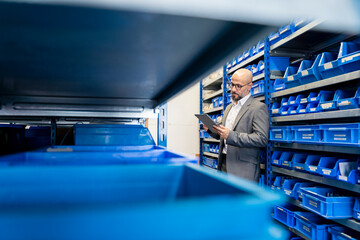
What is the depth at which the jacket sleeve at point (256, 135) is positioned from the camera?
225 cm

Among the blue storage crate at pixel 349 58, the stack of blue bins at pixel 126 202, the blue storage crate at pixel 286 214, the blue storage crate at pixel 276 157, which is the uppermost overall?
the blue storage crate at pixel 349 58

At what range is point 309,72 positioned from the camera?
2.47 meters

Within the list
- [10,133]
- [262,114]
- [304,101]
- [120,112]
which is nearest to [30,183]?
[10,133]

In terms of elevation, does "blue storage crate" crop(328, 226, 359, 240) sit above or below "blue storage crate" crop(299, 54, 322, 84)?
below

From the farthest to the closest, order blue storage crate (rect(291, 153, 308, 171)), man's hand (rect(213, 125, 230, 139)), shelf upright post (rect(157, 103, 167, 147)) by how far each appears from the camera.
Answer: blue storage crate (rect(291, 153, 308, 171)), man's hand (rect(213, 125, 230, 139)), shelf upright post (rect(157, 103, 167, 147))

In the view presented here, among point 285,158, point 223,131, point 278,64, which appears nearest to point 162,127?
point 223,131

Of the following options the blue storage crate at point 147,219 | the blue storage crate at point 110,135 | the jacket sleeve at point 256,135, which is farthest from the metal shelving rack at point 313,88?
the blue storage crate at point 147,219

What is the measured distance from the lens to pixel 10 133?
166cm

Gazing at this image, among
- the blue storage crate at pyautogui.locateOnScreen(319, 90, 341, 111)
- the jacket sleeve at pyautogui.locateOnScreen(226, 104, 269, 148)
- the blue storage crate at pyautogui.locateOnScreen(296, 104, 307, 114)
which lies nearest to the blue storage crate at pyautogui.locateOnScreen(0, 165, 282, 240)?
the jacket sleeve at pyautogui.locateOnScreen(226, 104, 269, 148)

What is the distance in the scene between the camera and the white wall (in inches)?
264

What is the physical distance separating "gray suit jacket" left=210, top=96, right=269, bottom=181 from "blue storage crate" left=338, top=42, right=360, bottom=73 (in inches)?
24.6

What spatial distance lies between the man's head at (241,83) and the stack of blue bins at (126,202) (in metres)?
1.63

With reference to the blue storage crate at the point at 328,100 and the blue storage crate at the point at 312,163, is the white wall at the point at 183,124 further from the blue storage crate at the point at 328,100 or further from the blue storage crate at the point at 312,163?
the blue storage crate at the point at 328,100

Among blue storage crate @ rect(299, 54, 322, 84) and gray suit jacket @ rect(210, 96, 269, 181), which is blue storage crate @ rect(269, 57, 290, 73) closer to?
blue storage crate @ rect(299, 54, 322, 84)
